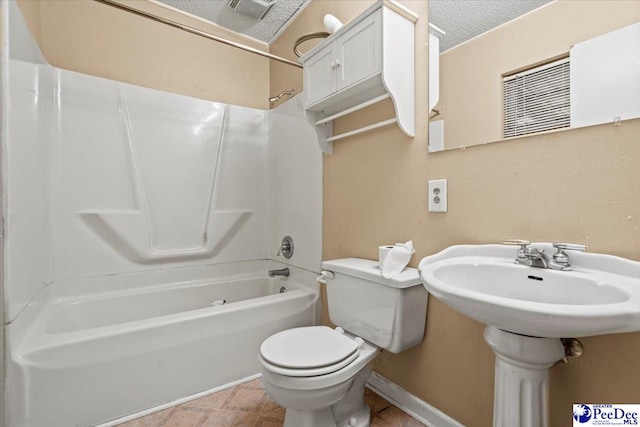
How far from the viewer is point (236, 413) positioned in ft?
4.86

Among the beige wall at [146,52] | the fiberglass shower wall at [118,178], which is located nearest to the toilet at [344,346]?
the fiberglass shower wall at [118,178]

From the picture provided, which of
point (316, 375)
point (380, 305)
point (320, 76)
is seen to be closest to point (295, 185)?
point (320, 76)

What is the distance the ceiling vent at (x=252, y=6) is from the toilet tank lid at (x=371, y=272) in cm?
194

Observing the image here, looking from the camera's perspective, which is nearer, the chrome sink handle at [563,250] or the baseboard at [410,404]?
the chrome sink handle at [563,250]

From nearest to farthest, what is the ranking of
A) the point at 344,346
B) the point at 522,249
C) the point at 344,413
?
the point at 522,249
the point at 344,346
the point at 344,413

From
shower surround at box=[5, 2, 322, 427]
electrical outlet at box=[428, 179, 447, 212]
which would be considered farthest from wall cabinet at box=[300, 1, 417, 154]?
shower surround at box=[5, 2, 322, 427]

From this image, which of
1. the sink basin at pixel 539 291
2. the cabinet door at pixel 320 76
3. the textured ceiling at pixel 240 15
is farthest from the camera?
the textured ceiling at pixel 240 15

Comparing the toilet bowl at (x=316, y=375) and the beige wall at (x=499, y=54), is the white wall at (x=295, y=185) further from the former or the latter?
the beige wall at (x=499, y=54)

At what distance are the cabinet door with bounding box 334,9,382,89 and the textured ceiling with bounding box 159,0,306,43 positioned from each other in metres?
0.99

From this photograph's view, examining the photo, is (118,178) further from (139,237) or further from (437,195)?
(437,195)

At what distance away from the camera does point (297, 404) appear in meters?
1.15

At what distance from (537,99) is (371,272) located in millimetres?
926

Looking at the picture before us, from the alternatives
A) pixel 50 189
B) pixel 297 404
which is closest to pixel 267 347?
pixel 297 404

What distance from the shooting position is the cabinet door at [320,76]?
5.36ft
